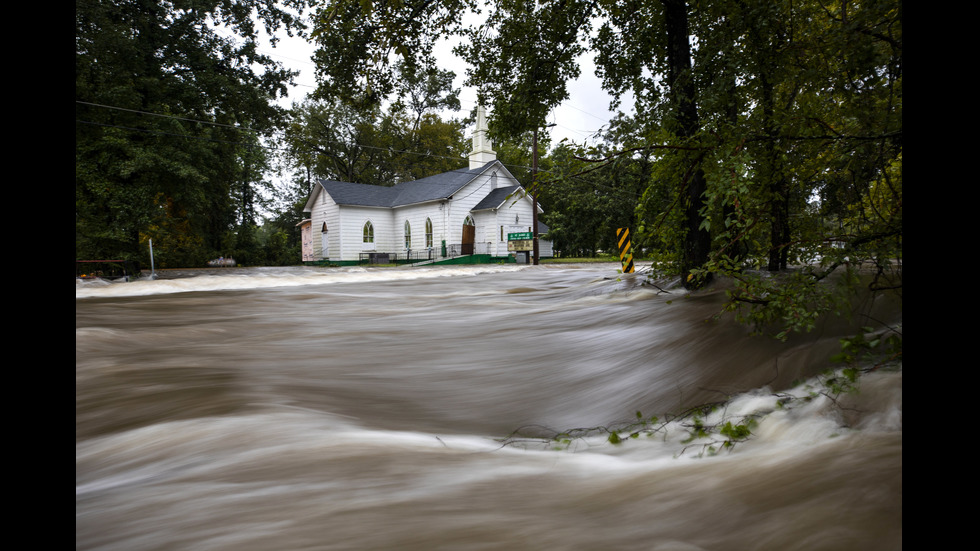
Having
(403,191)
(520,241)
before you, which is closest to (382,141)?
(403,191)

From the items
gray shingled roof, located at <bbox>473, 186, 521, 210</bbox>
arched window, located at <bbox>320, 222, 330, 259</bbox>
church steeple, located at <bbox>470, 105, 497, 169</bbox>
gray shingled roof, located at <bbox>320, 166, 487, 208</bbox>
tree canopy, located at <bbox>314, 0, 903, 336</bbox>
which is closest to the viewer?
tree canopy, located at <bbox>314, 0, 903, 336</bbox>

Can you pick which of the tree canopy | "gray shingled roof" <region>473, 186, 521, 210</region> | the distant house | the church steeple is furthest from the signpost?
the tree canopy

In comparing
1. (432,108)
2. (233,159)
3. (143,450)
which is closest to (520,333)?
(143,450)

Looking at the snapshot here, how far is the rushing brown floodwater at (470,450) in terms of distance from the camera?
1421 millimetres

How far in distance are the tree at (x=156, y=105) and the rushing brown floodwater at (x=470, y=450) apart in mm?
16495

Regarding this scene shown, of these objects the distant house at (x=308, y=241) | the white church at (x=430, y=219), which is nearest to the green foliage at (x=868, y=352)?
the white church at (x=430, y=219)

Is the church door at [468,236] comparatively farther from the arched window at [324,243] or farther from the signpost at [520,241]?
the arched window at [324,243]

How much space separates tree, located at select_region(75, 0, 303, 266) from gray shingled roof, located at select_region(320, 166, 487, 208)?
9.02 meters

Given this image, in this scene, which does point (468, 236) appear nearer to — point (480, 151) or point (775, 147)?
point (480, 151)

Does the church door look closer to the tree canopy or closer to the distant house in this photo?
the distant house

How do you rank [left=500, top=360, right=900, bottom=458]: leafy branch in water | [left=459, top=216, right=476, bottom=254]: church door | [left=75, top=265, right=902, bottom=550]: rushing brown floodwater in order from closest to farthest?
[left=75, top=265, right=902, bottom=550]: rushing brown floodwater < [left=500, top=360, right=900, bottom=458]: leafy branch in water < [left=459, top=216, right=476, bottom=254]: church door

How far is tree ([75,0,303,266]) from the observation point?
691 inches

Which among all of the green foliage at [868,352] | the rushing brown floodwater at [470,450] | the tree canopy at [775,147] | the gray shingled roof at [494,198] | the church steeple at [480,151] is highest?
the church steeple at [480,151]
